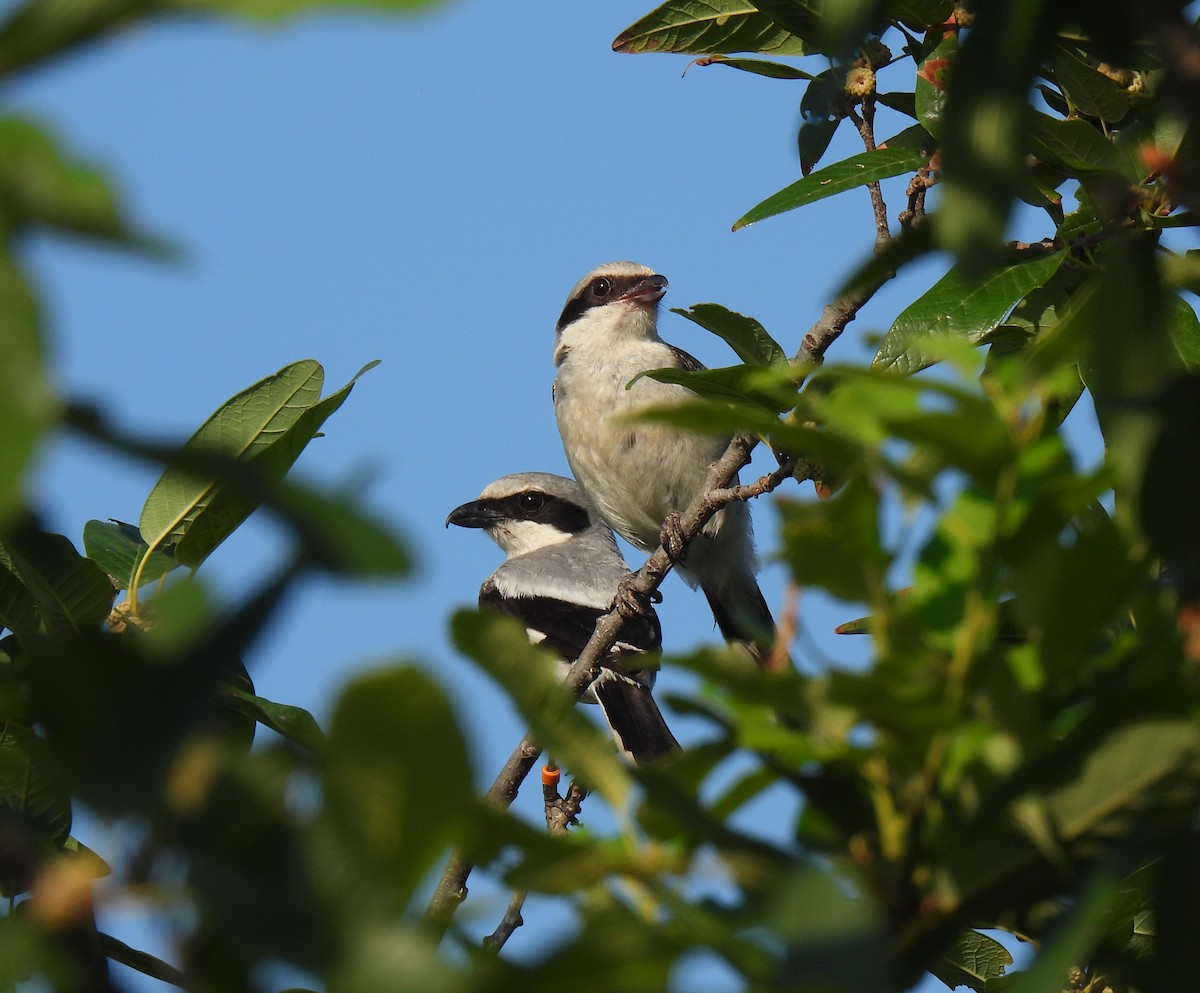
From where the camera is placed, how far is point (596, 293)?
9.13m

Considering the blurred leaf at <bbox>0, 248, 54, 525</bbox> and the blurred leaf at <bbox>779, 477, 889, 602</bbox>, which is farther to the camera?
the blurred leaf at <bbox>779, 477, 889, 602</bbox>

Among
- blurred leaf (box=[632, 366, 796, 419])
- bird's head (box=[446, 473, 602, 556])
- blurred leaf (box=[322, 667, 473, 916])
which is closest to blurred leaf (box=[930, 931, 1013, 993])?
blurred leaf (box=[632, 366, 796, 419])

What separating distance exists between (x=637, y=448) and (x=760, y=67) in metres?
4.16

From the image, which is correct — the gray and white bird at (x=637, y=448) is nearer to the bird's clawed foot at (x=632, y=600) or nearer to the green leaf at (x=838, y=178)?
the bird's clawed foot at (x=632, y=600)

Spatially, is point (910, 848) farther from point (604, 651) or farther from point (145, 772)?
point (604, 651)

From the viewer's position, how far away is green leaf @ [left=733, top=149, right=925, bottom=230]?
333cm

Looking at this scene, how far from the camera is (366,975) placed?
713 millimetres

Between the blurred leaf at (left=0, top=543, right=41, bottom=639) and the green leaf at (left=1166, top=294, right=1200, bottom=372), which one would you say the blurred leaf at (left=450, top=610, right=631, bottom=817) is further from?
the green leaf at (left=1166, top=294, right=1200, bottom=372)

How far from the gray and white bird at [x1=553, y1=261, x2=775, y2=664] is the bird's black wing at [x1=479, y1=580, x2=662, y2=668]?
500 mm

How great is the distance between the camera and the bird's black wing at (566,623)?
319 inches

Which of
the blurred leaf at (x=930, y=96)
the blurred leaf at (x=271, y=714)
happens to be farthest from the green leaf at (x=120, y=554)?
the blurred leaf at (x=930, y=96)

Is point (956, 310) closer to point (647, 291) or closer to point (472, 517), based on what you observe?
point (647, 291)

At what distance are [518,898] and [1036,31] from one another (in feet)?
10.4

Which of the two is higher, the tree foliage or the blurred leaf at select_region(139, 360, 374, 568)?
the blurred leaf at select_region(139, 360, 374, 568)
